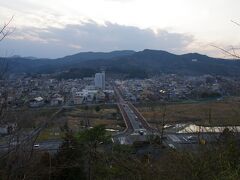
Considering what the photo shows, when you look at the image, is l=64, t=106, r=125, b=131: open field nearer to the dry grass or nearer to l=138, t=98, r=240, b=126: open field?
the dry grass

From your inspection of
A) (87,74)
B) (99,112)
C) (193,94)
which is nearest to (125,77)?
(87,74)

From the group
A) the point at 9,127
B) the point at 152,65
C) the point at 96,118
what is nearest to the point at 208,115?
the point at 9,127

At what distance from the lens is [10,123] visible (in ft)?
9.40

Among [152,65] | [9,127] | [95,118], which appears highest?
[9,127]

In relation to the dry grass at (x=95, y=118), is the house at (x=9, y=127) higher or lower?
higher

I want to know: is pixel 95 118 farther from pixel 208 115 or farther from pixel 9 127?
pixel 9 127

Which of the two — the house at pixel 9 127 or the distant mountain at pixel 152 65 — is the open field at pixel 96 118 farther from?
the distant mountain at pixel 152 65

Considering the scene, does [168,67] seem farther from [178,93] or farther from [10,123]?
[10,123]

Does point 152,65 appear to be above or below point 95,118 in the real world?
above

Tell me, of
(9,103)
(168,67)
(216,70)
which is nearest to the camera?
(9,103)

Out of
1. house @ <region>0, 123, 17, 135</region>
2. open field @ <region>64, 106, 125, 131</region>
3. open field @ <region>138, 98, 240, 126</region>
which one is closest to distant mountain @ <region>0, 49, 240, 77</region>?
open field @ <region>64, 106, 125, 131</region>

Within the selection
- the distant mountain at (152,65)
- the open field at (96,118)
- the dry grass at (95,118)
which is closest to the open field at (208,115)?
the open field at (96,118)

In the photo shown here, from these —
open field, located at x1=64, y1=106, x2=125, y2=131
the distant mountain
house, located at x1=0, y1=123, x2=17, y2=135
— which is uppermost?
house, located at x1=0, y1=123, x2=17, y2=135

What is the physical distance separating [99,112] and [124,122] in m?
5.64
